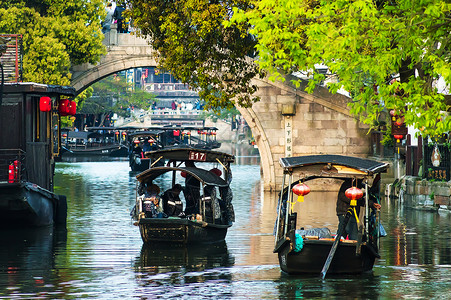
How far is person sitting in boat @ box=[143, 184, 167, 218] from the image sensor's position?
17953mm

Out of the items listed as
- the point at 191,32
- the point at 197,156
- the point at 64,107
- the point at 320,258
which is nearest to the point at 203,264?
the point at 320,258

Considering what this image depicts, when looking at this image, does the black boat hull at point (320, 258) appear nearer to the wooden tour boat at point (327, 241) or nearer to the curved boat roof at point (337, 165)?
the wooden tour boat at point (327, 241)

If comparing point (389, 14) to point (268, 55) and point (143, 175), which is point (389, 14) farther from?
point (143, 175)

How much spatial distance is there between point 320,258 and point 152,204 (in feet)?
17.9

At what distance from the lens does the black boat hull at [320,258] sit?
13.5 meters

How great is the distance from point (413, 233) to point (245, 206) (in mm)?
7795

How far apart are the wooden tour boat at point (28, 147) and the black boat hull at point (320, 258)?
296 inches

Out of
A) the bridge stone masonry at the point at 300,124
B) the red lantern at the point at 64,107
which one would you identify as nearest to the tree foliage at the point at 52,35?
the bridge stone masonry at the point at 300,124

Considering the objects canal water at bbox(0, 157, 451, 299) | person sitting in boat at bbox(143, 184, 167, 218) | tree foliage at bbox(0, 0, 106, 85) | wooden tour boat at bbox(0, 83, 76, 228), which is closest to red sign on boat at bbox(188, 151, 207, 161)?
person sitting in boat at bbox(143, 184, 167, 218)

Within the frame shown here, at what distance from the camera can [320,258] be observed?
44.5ft

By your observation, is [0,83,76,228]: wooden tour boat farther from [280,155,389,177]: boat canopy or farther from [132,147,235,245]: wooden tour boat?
[280,155,389,177]: boat canopy

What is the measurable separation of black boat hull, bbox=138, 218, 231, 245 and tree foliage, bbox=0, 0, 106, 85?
15.4 metres

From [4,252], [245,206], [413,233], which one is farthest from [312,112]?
[4,252]

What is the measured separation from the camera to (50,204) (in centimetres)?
2081
